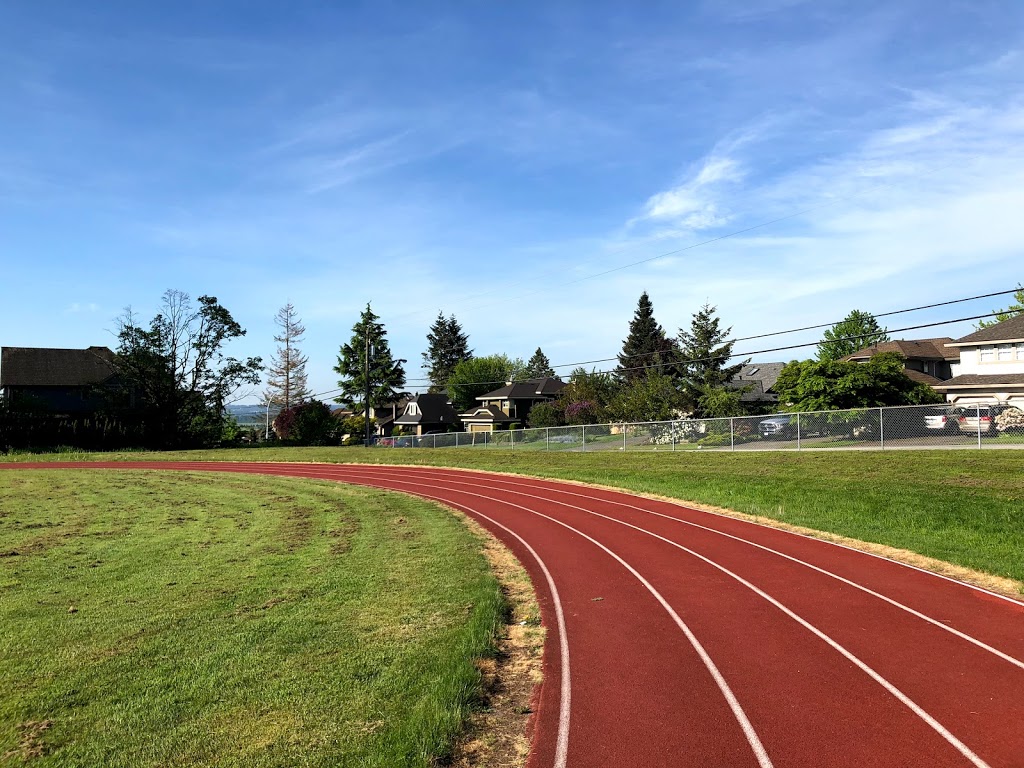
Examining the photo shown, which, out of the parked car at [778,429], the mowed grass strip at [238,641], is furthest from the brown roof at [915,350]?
the mowed grass strip at [238,641]

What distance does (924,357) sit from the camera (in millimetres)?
53688

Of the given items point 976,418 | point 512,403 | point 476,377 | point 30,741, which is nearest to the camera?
point 30,741

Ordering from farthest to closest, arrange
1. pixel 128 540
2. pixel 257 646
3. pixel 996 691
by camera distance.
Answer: pixel 128 540 < pixel 257 646 < pixel 996 691

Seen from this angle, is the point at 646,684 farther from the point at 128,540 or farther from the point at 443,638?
the point at 128,540

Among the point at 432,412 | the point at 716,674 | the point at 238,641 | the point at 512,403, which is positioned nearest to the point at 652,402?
the point at 512,403

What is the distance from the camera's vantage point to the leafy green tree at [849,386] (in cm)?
3503

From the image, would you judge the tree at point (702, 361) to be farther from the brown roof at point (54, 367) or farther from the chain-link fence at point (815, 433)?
the brown roof at point (54, 367)

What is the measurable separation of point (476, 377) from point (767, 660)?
96653mm

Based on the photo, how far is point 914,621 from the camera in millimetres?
9711

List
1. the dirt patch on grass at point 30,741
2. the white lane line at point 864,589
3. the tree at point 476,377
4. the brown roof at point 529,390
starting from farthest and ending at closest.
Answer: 1. the tree at point 476,377
2. the brown roof at point 529,390
3. the white lane line at point 864,589
4. the dirt patch on grass at point 30,741

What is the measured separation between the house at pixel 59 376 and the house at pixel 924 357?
65.6m

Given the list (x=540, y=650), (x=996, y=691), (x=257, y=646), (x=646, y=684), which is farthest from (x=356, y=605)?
(x=996, y=691)

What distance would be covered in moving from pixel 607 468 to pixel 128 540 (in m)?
21.1

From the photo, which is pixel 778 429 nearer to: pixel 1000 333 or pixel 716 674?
pixel 1000 333
